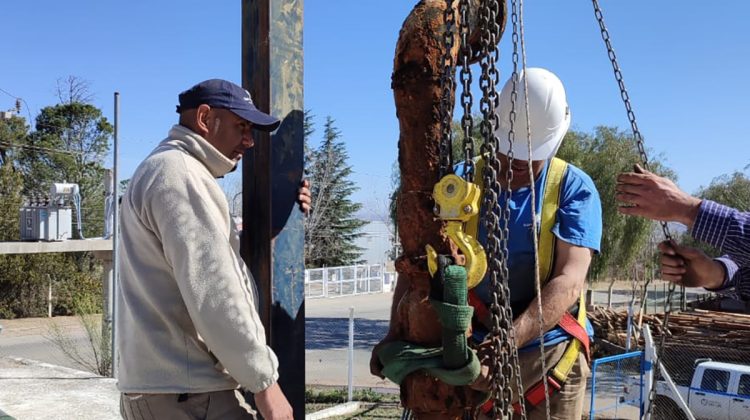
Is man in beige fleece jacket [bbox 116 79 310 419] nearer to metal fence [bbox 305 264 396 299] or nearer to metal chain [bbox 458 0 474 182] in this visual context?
metal chain [bbox 458 0 474 182]

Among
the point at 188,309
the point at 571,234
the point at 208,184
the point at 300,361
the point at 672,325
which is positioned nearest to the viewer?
the point at 188,309

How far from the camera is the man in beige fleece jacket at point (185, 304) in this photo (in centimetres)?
189

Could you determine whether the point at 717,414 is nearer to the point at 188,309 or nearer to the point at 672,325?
the point at 672,325

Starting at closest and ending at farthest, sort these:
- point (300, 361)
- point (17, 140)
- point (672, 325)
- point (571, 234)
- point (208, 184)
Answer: point (208, 184), point (571, 234), point (300, 361), point (672, 325), point (17, 140)

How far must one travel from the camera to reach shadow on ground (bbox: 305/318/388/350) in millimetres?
18531

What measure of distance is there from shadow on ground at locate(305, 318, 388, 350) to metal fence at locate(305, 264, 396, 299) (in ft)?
16.4

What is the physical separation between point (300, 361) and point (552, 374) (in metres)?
1.04

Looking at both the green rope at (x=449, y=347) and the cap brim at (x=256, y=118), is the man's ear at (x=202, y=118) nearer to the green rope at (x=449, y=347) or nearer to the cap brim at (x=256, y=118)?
the cap brim at (x=256, y=118)

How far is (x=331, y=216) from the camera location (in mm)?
37469

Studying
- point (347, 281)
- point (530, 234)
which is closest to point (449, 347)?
point (530, 234)

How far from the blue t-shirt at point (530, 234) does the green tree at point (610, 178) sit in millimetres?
15773

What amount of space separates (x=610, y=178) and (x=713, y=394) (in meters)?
8.81

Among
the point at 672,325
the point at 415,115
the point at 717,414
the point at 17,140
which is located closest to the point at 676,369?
the point at 672,325

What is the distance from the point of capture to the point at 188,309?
1.89m
